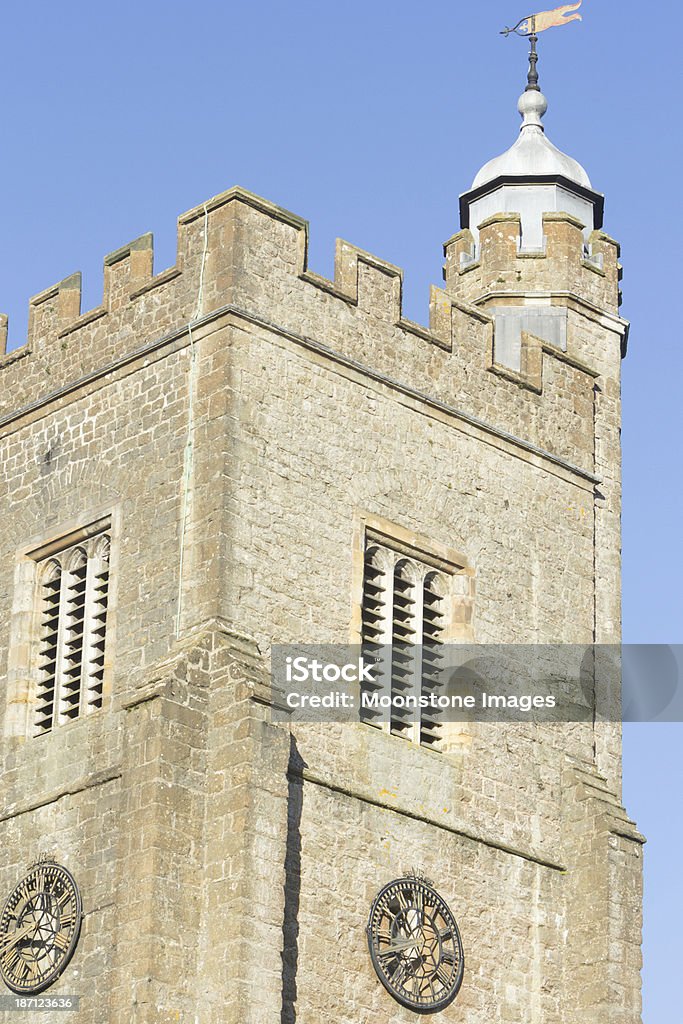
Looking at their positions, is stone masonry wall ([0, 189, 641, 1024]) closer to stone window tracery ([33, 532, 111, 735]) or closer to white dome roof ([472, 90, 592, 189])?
stone window tracery ([33, 532, 111, 735])

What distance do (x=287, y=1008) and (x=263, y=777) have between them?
7.80ft

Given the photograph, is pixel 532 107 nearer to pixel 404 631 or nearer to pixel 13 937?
pixel 404 631

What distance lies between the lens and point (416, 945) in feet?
89.7

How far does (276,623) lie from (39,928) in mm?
4124

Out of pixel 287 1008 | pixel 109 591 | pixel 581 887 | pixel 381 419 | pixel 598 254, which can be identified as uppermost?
pixel 598 254

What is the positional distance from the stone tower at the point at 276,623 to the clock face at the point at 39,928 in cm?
4

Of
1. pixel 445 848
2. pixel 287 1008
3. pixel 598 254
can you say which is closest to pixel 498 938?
pixel 445 848

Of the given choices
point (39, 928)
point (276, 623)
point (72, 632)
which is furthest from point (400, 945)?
point (72, 632)

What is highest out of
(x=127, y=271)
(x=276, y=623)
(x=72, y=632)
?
(x=127, y=271)

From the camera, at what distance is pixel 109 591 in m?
28.1

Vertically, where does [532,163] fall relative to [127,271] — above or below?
above

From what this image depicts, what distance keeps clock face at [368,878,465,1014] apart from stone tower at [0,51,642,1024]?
0.59 ft

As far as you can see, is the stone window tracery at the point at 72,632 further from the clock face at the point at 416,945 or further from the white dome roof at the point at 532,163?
the white dome roof at the point at 532,163

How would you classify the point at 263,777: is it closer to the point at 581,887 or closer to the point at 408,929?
the point at 408,929
